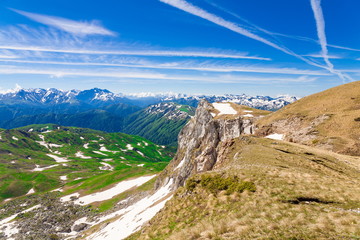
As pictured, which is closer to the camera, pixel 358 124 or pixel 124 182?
pixel 358 124

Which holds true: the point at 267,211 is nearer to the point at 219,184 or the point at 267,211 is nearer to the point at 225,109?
the point at 219,184

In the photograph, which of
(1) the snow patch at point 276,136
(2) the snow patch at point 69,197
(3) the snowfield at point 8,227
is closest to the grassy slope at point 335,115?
(1) the snow patch at point 276,136

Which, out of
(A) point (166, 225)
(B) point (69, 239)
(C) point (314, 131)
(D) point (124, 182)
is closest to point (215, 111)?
(C) point (314, 131)

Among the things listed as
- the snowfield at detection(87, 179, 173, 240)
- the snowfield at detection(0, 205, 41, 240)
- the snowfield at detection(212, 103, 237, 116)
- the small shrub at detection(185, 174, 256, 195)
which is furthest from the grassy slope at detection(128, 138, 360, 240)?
the snowfield at detection(0, 205, 41, 240)

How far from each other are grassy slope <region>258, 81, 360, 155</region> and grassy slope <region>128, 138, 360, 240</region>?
37.5 meters

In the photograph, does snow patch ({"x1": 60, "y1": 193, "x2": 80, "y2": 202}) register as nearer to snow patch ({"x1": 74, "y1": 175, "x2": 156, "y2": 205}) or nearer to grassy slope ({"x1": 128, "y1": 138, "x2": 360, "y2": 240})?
snow patch ({"x1": 74, "y1": 175, "x2": 156, "y2": 205})

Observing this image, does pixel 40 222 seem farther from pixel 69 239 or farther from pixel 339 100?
pixel 339 100

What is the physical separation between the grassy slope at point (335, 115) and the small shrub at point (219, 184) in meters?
45.1

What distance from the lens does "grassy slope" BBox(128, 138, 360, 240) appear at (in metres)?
11.1

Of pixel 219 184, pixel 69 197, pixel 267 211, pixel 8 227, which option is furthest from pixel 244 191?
pixel 69 197

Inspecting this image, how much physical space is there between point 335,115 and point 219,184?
64322 mm

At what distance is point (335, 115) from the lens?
62.8 meters

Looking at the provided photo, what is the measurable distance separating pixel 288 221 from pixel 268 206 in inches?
108

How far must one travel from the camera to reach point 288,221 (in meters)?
12.2
